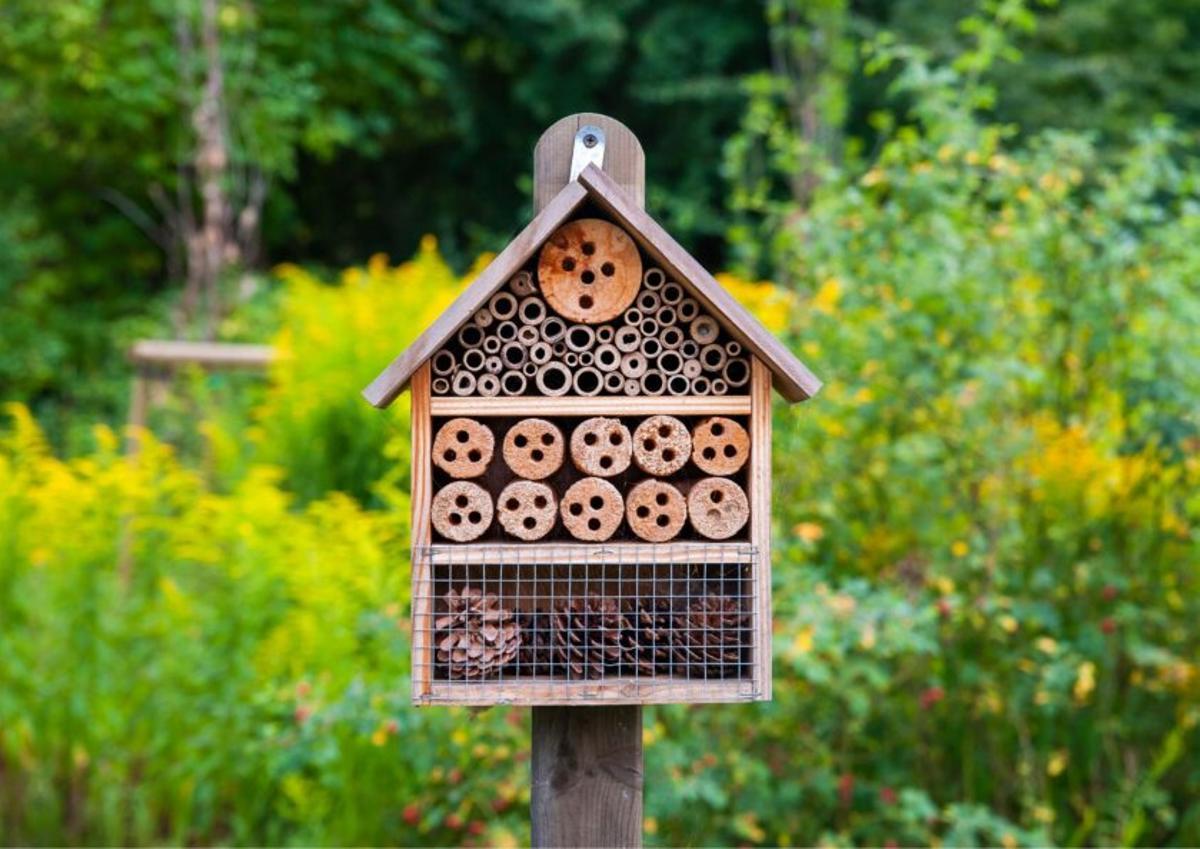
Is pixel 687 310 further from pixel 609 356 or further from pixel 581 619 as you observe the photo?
pixel 581 619

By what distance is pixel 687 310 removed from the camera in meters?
1.91

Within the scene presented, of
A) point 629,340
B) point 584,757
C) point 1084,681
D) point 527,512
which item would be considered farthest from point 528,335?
point 1084,681

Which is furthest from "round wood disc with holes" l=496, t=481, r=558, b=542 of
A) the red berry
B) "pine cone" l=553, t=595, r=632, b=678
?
the red berry

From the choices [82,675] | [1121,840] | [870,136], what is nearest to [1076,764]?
[1121,840]

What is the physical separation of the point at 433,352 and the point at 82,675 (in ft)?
9.50

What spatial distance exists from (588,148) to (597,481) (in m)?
0.46

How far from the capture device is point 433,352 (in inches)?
71.1

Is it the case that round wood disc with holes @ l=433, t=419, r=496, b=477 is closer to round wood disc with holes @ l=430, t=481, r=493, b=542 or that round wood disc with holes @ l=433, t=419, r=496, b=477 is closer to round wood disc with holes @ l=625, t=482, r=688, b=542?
round wood disc with holes @ l=430, t=481, r=493, b=542

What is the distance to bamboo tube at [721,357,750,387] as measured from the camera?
191 centimetres

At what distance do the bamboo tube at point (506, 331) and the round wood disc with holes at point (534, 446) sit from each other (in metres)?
0.11

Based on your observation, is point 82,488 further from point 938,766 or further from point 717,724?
point 938,766

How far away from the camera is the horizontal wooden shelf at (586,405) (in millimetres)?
1880

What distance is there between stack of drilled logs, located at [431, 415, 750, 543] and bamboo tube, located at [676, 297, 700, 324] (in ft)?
0.44

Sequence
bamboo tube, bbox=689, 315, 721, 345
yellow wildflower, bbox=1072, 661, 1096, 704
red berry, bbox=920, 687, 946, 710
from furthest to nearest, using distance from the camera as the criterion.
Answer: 1. red berry, bbox=920, 687, 946, 710
2. yellow wildflower, bbox=1072, 661, 1096, 704
3. bamboo tube, bbox=689, 315, 721, 345
